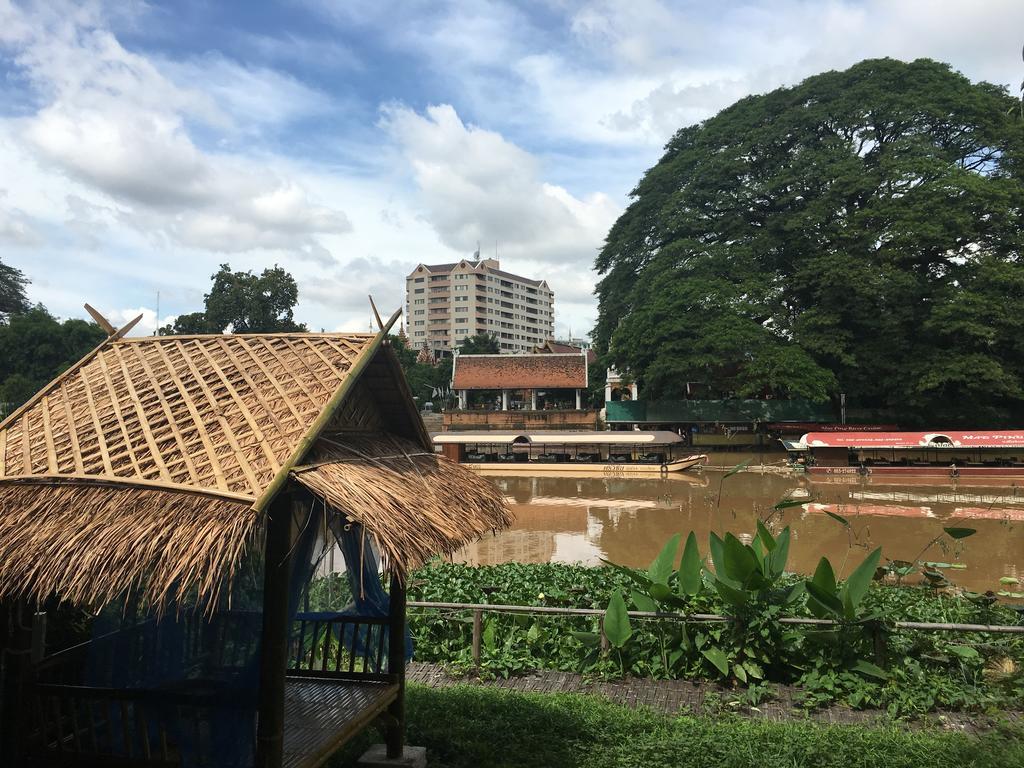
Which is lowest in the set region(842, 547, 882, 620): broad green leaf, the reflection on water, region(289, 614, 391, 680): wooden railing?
the reflection on water

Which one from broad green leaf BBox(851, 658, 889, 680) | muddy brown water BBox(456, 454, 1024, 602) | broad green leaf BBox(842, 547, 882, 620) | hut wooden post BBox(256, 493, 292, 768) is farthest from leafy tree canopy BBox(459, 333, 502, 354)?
hut wooden post BBox(256, 493, 292, 768)

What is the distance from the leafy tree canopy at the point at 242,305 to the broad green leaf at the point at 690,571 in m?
34.9

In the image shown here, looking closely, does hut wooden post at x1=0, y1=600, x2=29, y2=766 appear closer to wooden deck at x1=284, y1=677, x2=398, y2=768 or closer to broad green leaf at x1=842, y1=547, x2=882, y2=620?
wooden deck at x1=284, y1=677, x2=398, y2=768

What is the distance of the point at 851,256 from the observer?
27781 mm

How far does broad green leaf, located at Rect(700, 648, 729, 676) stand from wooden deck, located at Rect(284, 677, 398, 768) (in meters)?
2.59

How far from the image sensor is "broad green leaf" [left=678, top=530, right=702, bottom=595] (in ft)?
19.6

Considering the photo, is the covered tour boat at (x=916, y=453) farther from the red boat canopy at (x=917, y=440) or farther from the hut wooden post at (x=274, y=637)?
the hut wooden post at (x=274, y=637)

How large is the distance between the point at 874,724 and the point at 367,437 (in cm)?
400

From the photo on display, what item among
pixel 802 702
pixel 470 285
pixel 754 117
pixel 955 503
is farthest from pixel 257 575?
pixel 470 285

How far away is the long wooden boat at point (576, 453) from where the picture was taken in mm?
27594

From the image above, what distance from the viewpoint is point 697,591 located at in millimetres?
6047

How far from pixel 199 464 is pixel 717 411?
99.4 ft

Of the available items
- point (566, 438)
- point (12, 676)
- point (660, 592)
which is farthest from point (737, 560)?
point (566, 438)

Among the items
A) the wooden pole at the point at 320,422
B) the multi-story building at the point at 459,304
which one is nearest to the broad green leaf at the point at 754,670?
the wooden pole at the point at 320,422
